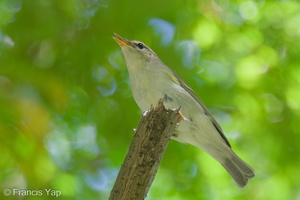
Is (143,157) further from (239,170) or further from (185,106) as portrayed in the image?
(239,170)

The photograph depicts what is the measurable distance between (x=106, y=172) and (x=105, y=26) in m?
1.39

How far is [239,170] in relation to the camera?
4430mm

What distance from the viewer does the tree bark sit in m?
2.47

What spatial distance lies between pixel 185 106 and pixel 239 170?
0.82m

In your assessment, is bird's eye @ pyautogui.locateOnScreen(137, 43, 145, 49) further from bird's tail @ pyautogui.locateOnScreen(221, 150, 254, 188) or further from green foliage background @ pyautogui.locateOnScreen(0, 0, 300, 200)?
bird's tail @ pyautogui.locateOnScreen(221, 150, 254, 188)

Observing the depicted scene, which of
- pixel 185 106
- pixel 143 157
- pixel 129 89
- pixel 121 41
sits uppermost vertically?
pixel 121 41

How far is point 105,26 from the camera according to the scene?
439cm

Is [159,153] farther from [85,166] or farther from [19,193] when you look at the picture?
[85,166]

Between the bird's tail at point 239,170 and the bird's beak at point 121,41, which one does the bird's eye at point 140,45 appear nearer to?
the bird's beak at point 121,41

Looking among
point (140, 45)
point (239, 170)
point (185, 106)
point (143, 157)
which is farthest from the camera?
point (140, 45)

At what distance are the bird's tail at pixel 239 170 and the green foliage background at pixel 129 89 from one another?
0.22 meters

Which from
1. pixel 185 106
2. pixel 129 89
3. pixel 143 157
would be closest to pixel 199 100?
pixel 185 106

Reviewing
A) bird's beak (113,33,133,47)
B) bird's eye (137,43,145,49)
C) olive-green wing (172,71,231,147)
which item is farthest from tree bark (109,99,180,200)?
bird's eye (137,43,145,49)

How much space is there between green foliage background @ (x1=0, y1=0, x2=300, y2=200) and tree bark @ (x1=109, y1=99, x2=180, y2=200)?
1588 millimetres
